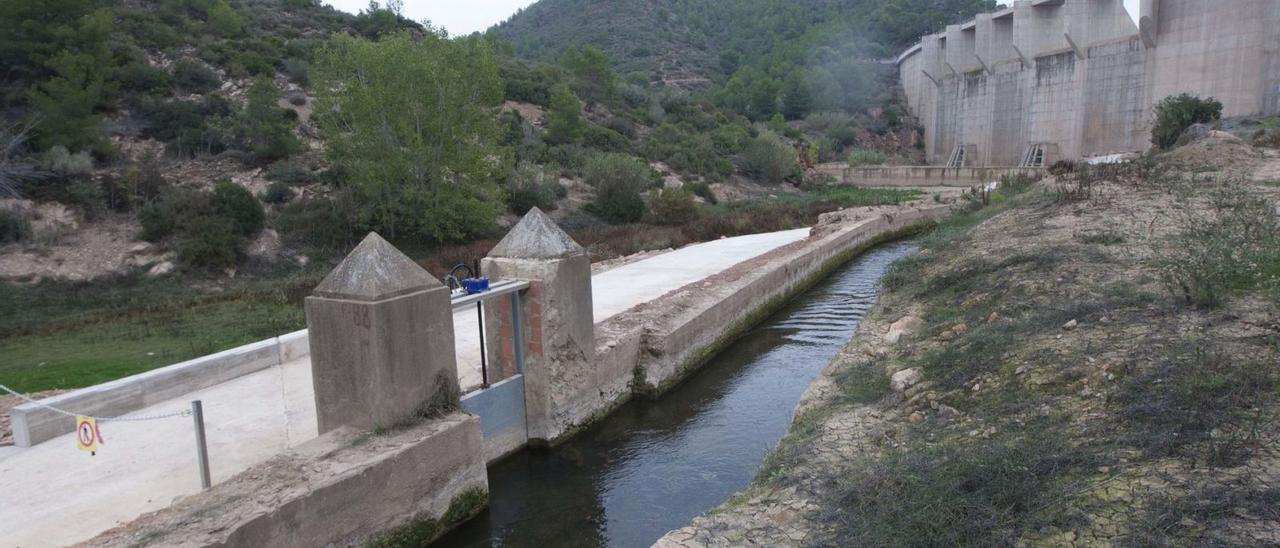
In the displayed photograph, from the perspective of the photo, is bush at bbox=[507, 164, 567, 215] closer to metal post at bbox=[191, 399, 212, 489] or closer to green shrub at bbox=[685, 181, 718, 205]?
green shrub at bbox=[685, 181, 718, 205]

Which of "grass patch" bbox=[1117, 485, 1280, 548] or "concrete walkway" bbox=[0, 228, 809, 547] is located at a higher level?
"grass patch" bbox=[1117, 485, 1280, 548]

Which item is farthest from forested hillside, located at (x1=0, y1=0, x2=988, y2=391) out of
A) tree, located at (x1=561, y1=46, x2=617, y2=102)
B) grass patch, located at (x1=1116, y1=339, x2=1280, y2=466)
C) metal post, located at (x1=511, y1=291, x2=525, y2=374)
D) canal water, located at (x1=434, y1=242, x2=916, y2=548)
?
grass patch, located at (x1=1116, y1=339, x2=1280, y2=466)

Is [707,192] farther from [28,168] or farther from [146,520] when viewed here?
[146,520]

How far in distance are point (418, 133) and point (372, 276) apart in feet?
57.3

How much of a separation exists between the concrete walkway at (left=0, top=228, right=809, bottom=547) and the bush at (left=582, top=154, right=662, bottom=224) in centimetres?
2016

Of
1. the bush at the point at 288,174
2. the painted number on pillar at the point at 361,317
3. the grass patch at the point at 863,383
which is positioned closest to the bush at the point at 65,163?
the bush at the point at 288,174

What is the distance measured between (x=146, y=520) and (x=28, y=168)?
2093 cm

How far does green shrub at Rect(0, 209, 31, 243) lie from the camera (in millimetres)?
18375

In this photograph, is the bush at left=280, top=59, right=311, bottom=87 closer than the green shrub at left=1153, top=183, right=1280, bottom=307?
No

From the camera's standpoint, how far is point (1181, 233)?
33.7 feet

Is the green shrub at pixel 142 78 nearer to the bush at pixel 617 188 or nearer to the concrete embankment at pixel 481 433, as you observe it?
the bush at pixel 617 188

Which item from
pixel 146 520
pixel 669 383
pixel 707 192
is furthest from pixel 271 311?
pixel 707 192

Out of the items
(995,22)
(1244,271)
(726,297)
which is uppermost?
(995,22)

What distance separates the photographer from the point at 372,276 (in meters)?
5.50
